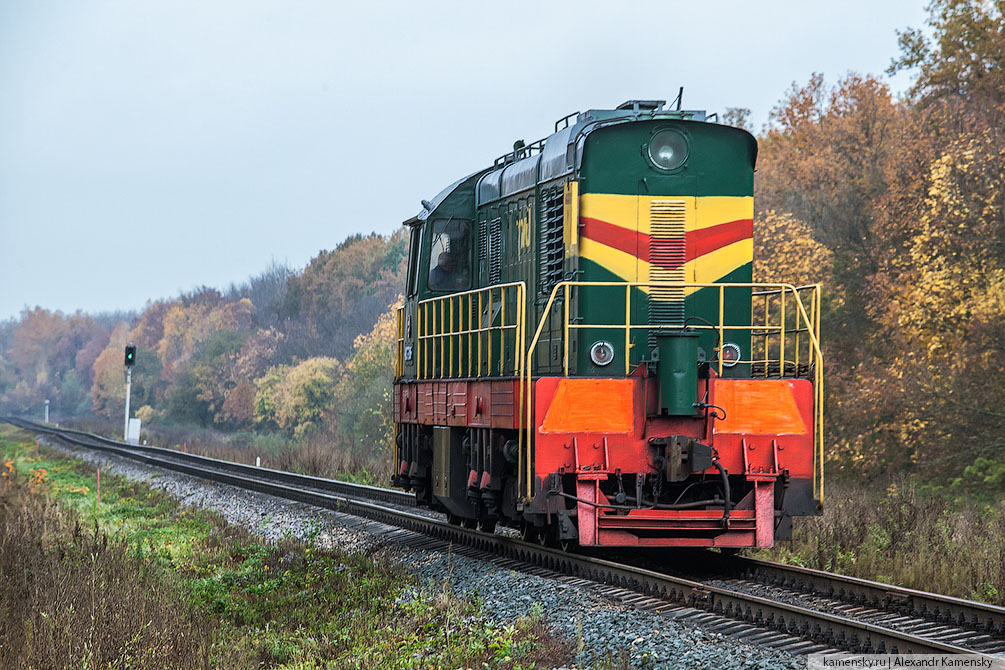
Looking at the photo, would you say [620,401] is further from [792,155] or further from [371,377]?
[371,377]

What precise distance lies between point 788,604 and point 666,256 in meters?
3.71

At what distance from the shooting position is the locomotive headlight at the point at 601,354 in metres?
9.64

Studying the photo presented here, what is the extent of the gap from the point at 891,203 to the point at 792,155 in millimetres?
11366

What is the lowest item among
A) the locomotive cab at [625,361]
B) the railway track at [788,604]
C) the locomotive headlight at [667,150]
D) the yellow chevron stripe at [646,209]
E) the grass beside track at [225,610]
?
the grass beside track at [225,610]

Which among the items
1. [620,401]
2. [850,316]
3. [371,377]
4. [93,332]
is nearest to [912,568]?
[620,401]

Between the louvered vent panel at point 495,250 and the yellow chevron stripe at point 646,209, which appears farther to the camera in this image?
the louvered vent panel at point 495,250

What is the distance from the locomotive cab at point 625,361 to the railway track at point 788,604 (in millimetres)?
339

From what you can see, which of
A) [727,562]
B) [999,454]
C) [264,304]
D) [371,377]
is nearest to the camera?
[727,562]

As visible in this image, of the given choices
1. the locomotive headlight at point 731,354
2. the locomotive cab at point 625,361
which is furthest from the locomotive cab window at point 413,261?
the locomotive headlight at point 731,354

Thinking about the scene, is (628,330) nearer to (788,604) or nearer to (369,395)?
(788,604)

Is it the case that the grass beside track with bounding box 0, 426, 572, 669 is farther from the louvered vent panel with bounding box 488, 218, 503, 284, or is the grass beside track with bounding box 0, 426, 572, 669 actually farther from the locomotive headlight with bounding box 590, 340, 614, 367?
the louvered vent panel with bounding box 488, 218, 503, 284

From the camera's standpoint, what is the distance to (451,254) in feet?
41.3

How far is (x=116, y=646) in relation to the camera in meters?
6.97

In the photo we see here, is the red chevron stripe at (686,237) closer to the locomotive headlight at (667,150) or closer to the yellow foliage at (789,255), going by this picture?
the locomotive headlight at (667,150)
